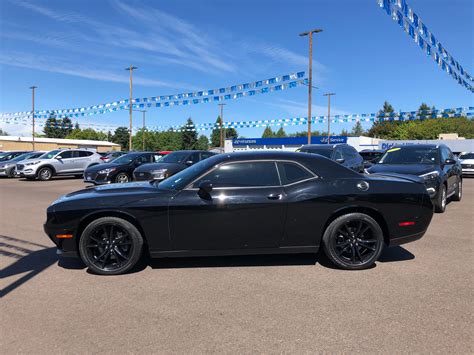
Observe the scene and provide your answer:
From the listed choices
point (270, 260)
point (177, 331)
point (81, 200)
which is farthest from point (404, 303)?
point (81, 200)

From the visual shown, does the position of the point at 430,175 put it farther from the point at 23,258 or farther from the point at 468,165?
the point at 468,165

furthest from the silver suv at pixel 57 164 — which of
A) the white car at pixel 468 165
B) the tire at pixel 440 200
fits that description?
the white car at pixel 468 165

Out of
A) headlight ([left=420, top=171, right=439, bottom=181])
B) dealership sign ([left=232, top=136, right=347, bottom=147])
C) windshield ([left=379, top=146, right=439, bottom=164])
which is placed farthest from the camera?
dealership sign ([left=232, top=136, right=347, bottom=147])

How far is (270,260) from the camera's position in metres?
4.79

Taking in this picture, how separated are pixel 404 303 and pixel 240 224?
6.07 ft

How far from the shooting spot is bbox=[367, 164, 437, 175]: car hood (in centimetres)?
796

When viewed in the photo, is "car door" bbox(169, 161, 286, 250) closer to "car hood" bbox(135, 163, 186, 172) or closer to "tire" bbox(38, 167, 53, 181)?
"car hood" bbox(135, 163, 186, 172)

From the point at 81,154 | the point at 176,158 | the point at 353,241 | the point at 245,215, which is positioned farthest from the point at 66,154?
the point at 353,241

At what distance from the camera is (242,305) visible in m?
3.45

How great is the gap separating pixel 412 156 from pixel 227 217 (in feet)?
22.1

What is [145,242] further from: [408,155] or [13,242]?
[408,155]

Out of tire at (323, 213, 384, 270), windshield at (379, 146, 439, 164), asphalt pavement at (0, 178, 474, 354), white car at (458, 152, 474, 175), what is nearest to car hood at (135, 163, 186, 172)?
windshield at (379, 146, 439, 164)

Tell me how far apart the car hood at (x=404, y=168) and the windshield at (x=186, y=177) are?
507cm

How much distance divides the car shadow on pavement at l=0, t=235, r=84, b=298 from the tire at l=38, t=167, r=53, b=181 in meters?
13.0
